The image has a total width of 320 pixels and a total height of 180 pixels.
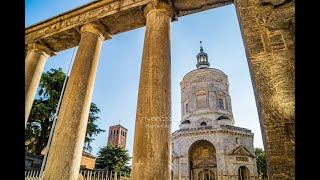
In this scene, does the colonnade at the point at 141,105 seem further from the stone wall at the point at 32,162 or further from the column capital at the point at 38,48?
the stone wall at the point at 32,162

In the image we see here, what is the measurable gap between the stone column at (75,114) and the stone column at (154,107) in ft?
6.59

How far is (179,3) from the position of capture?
7.12 metres

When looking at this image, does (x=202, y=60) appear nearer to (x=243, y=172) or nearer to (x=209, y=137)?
(x=209, y=137)

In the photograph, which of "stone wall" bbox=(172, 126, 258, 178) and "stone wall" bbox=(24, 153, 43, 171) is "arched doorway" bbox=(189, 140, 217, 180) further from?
"stone wall" bbox=(24, 153, 43, 171)

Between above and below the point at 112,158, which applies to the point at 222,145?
above

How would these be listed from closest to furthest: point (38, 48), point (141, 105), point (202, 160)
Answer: point (141, 105), point (38, 48), point (202, 160)

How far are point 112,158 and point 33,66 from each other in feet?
92.2

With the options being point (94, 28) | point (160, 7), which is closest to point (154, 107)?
point (160, 7)

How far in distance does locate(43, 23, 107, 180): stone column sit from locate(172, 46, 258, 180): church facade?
81.9 feet

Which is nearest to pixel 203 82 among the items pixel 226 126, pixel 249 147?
pixel 226 126

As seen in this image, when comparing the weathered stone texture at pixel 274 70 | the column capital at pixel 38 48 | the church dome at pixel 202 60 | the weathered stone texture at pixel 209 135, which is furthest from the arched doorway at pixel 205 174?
the weathered stone texture at pixel 274 70

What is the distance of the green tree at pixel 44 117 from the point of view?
21.4 metres

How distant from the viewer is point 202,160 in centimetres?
3369

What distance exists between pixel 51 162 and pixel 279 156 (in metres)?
5.17
